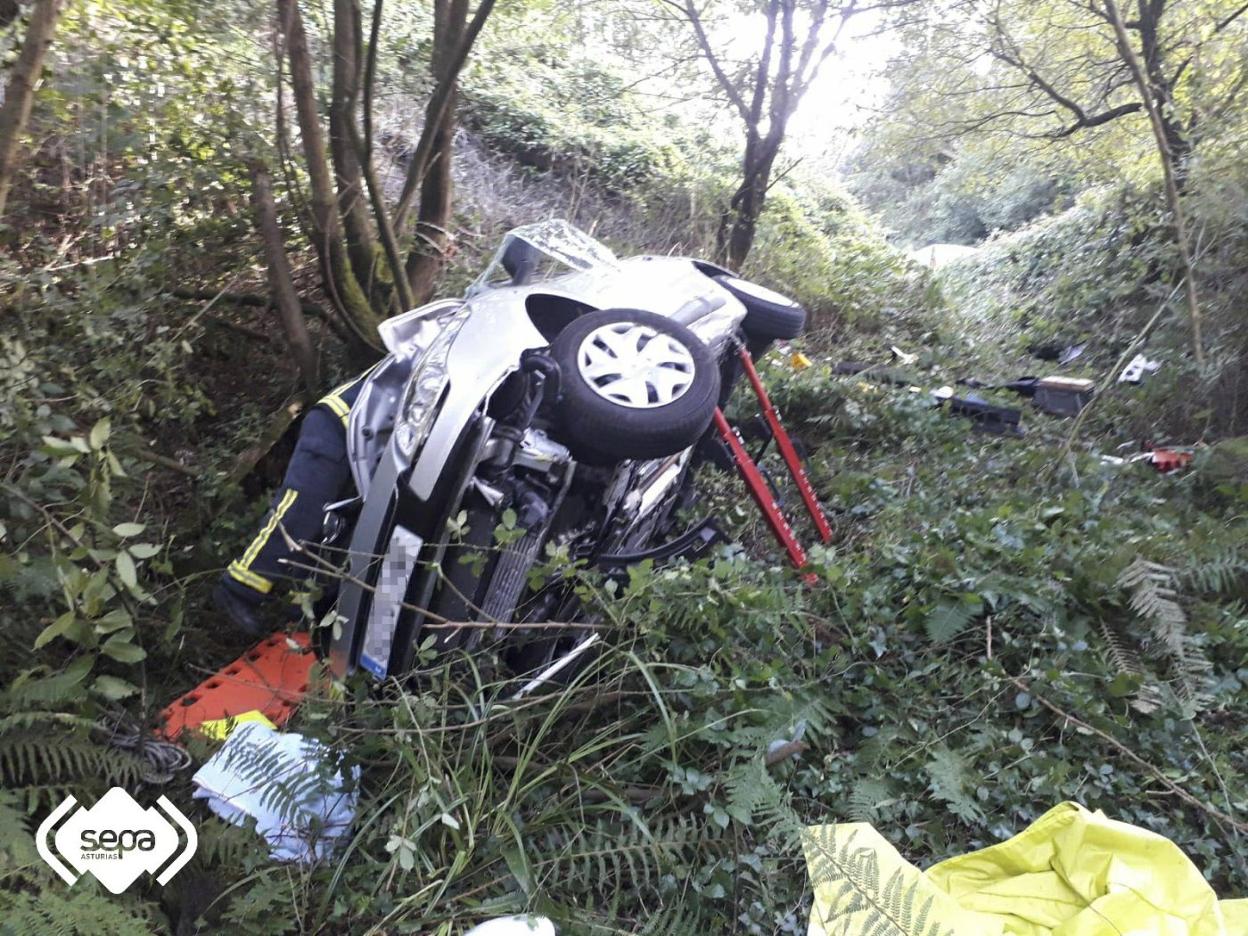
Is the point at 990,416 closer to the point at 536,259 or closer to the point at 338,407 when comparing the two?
the point at 536,259

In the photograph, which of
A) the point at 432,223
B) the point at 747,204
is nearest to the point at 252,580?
the point at 432,223

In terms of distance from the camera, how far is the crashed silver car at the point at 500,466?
8.99ft

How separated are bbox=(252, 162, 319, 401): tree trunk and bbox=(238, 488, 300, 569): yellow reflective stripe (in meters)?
1.45

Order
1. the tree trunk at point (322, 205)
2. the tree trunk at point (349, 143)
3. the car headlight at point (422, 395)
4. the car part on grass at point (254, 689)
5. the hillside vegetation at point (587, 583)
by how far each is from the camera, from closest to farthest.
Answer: the hillside vegetation at point (587, 583) → the car headlight at point (422, 395) → the car part on grass at point (254, 689) → the tree trunk at point (322, 205) → the tree trunk at point (349, 143)

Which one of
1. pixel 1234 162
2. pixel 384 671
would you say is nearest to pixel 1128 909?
pixel 384 671

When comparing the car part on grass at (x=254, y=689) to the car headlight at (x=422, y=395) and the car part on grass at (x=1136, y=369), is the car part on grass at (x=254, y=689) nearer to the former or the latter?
the car headlight at (x=422, y=395)

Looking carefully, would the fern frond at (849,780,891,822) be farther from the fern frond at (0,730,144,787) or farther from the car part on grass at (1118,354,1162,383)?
the car part on grass at (1118,354,1162,383)

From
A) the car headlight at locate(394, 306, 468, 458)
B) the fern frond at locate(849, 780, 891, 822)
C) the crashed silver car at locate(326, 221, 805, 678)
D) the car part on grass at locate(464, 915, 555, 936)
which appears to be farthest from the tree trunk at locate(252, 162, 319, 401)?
the fern frond at locate(849, 780, 891, 822)

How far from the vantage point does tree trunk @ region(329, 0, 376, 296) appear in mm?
4203

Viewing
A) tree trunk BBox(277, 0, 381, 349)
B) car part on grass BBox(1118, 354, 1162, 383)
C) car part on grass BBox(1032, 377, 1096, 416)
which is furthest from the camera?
car part on grass BBox(1032, 377, 1096, 416)

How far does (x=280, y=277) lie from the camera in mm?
4406

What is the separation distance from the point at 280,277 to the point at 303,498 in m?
1.69

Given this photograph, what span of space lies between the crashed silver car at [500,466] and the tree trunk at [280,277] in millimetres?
1353

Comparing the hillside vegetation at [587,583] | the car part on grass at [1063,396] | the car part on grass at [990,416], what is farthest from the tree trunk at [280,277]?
the car part on grass at [1063,396]
